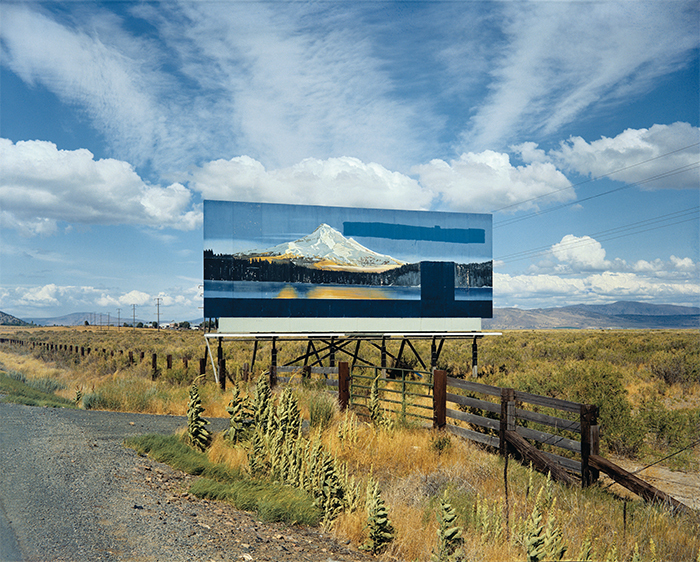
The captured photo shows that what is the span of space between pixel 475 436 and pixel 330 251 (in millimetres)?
10851

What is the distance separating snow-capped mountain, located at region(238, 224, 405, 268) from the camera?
18688 millimetres

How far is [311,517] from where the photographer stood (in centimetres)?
599

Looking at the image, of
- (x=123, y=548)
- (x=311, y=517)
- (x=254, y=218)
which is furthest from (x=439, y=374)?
(x=254, y=218)

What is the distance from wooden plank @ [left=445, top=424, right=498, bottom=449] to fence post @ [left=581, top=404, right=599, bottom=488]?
1957 millimetres

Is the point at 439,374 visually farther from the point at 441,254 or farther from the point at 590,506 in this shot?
the point at 441,254

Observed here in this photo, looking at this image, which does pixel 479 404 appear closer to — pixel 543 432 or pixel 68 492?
pixel 543 432

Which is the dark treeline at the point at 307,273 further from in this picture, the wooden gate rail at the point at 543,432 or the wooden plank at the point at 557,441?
the wooden plank at the point at 557,441

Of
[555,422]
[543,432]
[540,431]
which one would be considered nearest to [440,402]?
[540,431]

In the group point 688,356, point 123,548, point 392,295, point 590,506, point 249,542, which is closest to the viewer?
point 123,548

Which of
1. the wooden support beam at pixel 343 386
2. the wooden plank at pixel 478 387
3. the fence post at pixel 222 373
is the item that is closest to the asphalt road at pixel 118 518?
the wooden plank at pixel 478 387

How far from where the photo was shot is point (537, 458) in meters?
8.00

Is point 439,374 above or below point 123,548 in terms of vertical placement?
above

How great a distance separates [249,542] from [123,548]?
1.24 meters

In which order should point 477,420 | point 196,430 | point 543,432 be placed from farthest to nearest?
point 477,420
point 543,432
point 196,430
